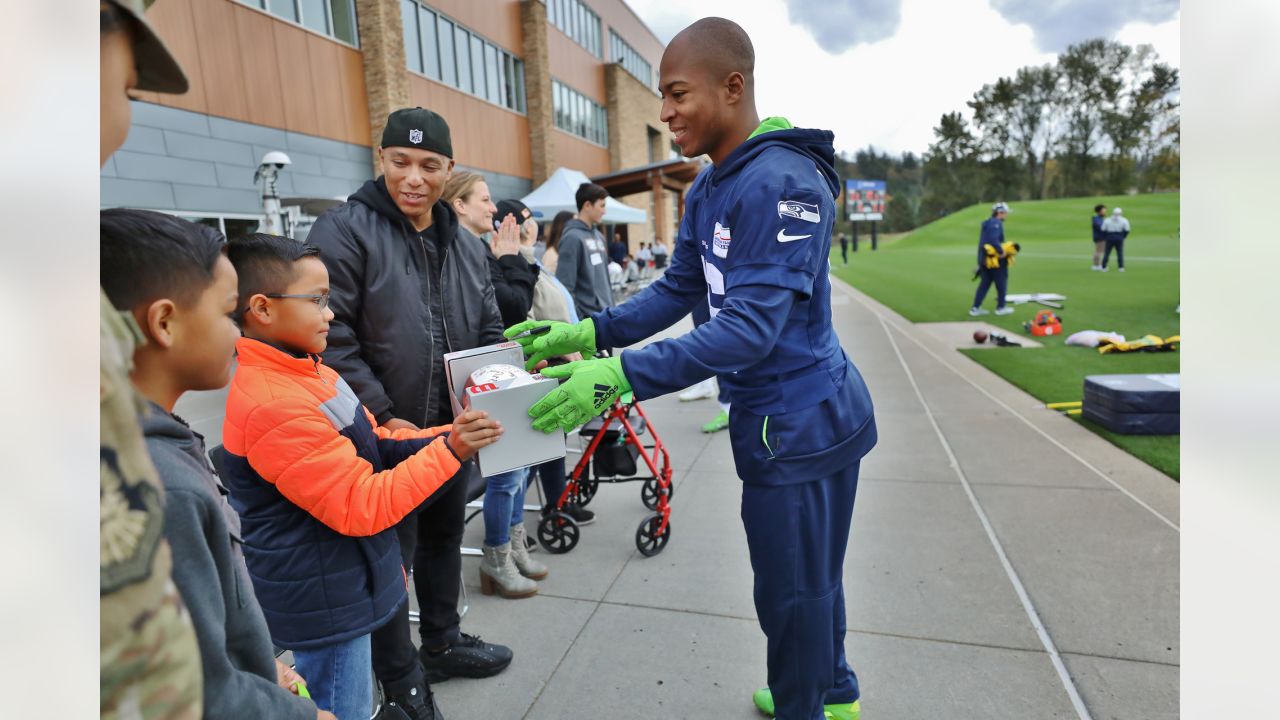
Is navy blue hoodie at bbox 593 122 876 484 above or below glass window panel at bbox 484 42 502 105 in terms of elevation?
below

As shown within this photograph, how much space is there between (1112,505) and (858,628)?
7.52ft

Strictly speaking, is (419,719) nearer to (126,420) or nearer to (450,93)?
(126,420)

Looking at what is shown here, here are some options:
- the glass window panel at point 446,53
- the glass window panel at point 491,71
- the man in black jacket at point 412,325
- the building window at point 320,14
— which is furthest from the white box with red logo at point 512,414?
the glass window panel at point 491,71

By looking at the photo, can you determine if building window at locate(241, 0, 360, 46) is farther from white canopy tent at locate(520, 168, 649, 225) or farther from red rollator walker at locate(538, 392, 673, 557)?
red rollator walker at locate(538, 392, 673, 557)

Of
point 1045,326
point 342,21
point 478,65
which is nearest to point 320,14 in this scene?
point 342,21

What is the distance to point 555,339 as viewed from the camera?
7.60ft

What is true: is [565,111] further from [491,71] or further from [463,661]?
[463,661]

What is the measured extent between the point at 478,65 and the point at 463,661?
20.7 m

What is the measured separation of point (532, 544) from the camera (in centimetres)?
406

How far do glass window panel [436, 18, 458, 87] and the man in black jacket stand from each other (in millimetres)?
17279

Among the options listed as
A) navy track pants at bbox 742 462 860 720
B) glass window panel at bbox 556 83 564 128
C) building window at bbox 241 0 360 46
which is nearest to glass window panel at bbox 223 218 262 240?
building window at bbox 241 0 360 46

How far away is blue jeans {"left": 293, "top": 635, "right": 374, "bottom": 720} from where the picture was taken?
193cm

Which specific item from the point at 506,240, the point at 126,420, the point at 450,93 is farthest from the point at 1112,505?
the point at 450,93

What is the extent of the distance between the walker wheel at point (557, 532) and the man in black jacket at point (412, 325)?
1.17m
